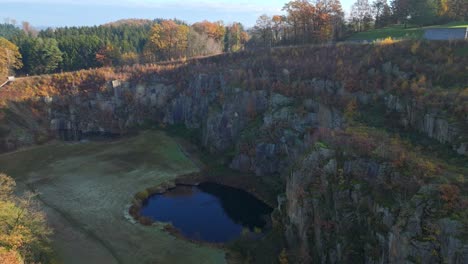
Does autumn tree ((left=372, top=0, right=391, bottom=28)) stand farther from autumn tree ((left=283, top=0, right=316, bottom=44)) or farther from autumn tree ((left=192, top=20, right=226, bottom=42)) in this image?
autumn tree ((left=192, top=20, right=226, bottom=42))

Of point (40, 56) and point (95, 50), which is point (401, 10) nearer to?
point (95, 50)

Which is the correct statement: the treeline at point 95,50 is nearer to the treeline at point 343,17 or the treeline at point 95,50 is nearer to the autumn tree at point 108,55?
the autumn tree at point 108,55

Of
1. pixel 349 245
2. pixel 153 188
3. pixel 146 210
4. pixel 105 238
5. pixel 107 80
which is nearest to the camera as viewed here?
pixel 349 245

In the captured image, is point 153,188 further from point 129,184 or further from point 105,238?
point 105,238

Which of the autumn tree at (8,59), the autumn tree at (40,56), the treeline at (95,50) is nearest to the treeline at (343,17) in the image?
the treeline at (95,50)

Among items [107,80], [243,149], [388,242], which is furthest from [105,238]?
[107,80]

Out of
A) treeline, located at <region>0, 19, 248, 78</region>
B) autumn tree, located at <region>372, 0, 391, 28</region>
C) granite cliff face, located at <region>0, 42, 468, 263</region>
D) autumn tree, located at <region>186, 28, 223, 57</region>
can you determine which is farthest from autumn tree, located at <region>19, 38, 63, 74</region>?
autumn tree, located at <region>372, 0, 391, 28</region>
